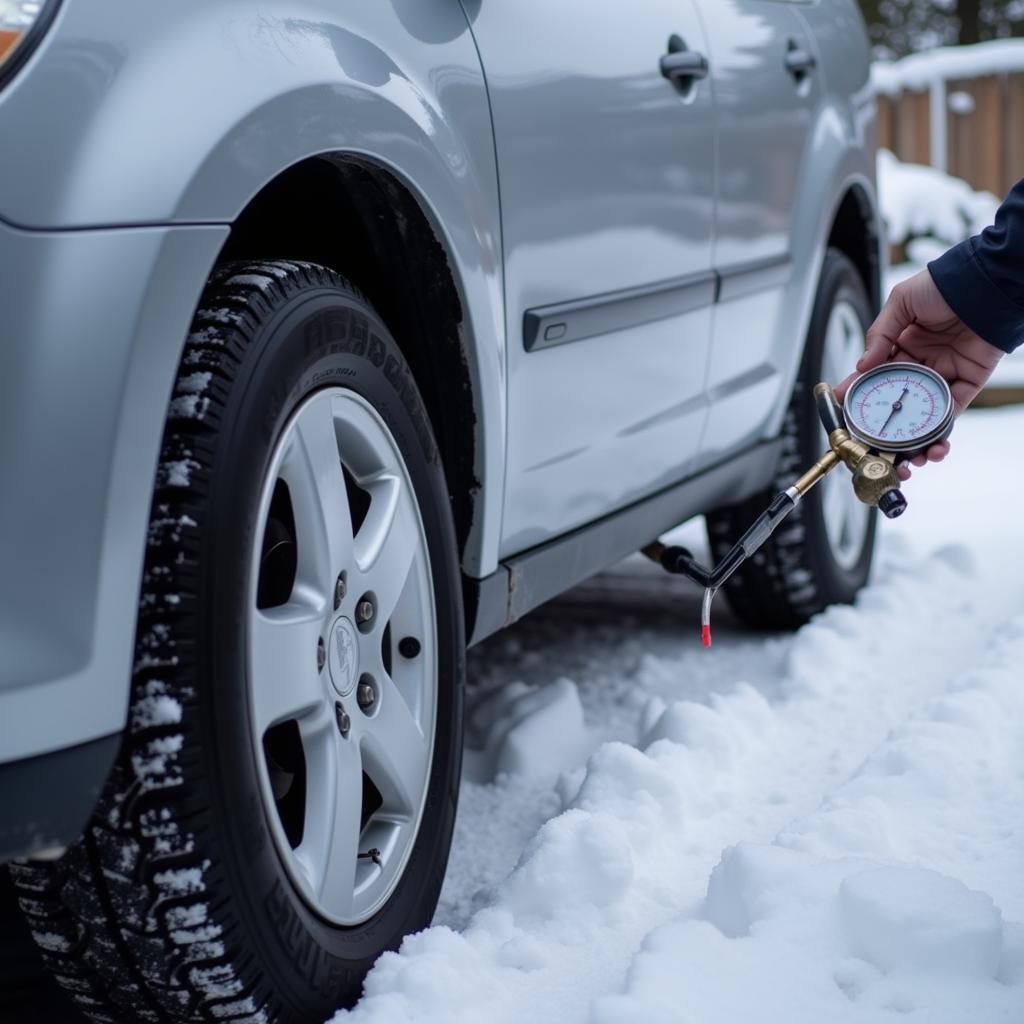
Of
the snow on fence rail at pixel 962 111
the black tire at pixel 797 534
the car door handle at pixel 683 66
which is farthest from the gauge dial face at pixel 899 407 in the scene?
the snow on fence rail at pixel 962 111

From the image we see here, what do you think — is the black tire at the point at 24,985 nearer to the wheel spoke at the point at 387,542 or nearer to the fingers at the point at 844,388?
the wheel spoke at the point at 387,542

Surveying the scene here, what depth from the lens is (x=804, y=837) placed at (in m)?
2.04

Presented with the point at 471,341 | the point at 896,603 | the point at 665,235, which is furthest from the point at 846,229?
the point at 471,341

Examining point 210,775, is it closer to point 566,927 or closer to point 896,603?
point 566,927

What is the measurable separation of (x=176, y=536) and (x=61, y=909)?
39 centimetres

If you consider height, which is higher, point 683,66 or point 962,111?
point 683,66

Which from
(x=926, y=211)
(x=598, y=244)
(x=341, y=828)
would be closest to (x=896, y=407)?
(x=598, y=244)

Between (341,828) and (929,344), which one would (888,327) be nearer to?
(929,344)

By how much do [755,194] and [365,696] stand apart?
1.58 metres

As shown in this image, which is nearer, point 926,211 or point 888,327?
point 888,327

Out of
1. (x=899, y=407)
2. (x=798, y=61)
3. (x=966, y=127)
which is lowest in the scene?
(x=966, y=127)

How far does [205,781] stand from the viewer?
4.65 ft

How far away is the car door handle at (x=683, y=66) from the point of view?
251 centimetres

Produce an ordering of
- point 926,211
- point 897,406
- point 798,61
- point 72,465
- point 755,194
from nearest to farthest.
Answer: point 72,465
point 897,406
point 755,194
point 798,61
point 926,211
